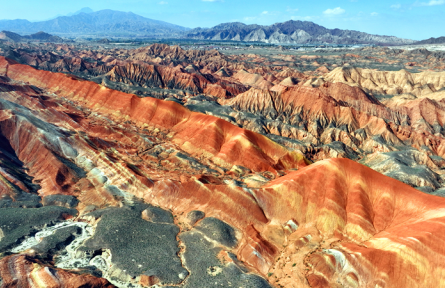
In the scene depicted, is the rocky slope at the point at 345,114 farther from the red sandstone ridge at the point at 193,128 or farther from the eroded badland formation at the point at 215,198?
the red sandstone ridge at the point at 193,128

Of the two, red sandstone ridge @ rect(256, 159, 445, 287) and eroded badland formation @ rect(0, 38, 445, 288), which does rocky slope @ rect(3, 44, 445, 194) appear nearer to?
eroded badland formation @ rect(0, 38, 445, 288)

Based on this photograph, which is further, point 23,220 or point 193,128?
point 193,128

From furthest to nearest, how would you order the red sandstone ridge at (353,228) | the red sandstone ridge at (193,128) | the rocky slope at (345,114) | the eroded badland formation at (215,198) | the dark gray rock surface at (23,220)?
1. the rocky slope at (345,114)
2. the red sandstone ridge at (193,128)
3. the dark gray rock surface at (23,220)
4. the eroded badland formation at (215,198)
5. the red sandstone ridge at (353,228)

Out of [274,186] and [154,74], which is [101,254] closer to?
[274,186]

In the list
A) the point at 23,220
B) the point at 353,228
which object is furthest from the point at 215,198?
the point at 23,220

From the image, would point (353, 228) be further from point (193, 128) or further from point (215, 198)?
point (193, 128)

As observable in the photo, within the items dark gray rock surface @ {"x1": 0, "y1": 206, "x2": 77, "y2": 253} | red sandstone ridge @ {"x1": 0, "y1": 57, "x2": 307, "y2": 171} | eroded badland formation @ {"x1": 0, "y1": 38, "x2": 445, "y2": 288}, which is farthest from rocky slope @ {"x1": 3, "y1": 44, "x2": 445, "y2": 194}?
dark gray rock surface @ {"x1": 0, "y1": 206, "x2": 77, "y2": 253}

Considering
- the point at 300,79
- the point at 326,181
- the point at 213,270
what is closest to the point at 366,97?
the point at 300,79

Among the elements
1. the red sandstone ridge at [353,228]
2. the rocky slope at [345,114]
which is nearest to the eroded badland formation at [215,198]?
the red sandstone ridge at [353,228]
